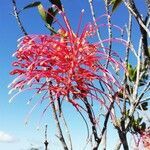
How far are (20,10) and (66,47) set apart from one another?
49.2 inches

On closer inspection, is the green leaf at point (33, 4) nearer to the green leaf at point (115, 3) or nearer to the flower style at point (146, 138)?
the green leaf at point (115, 3)

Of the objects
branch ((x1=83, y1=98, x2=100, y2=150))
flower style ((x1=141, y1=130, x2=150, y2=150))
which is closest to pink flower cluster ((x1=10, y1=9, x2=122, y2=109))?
branch ((x1=83, y1=98, x2=100, y2=150))

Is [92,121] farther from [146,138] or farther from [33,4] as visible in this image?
[146,138]

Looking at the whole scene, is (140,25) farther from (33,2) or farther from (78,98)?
(33,2)

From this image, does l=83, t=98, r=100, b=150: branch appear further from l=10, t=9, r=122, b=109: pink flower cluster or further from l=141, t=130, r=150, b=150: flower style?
→ l=141, t=130, r=150, b=150: flower style

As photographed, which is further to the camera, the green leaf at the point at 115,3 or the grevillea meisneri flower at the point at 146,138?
the grevillea meisneri flower at the point at 146,138

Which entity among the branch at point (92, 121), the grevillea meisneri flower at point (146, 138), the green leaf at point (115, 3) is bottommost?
the branch at point (92, 121)

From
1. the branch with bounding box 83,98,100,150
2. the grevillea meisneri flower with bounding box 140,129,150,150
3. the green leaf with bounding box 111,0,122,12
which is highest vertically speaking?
the green leaf with bounding box 111,0,122,12

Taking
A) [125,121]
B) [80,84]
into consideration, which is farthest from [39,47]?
[125,121]

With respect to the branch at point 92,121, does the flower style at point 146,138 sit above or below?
above

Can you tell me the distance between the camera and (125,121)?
3939mm

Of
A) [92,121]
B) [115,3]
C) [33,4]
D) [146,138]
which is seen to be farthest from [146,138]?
[92,121]

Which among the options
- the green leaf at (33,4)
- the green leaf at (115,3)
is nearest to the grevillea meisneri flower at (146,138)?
the green leaf at (115,3)

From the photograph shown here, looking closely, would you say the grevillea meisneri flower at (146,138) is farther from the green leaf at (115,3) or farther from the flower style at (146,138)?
the green leaf at (115,3)
